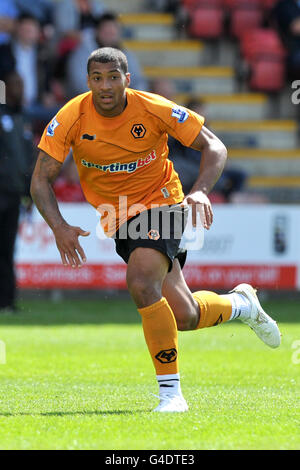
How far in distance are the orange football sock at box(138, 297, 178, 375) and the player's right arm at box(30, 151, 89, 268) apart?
0.53 metres

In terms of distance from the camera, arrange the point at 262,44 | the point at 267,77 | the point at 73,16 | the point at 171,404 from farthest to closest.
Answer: the point at 267,77 < the point at 262,44 < the point at 73,16 < the point at 171,404

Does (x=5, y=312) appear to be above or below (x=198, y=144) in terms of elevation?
below

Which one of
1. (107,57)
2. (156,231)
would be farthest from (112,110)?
(156,231)

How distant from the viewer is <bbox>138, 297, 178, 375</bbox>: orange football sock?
5715mm

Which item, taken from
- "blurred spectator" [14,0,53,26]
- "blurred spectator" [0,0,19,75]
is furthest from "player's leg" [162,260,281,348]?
"blurred spectator" [14,0,53,26]

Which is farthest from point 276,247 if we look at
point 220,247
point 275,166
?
point 275,166

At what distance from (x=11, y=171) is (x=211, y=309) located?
19.2 ft

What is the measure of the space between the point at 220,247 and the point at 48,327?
11.3ft

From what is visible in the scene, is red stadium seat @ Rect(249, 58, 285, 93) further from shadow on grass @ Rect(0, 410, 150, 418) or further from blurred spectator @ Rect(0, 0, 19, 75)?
shadow on grass @ Rect(0, 410, 150, 418)

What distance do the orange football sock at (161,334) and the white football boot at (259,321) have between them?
134cm

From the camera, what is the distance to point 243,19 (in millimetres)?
17812

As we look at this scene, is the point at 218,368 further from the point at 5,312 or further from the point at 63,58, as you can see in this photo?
the point at 63,58

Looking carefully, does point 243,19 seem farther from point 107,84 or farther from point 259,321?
point 107,84

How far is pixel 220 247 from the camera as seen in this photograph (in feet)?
43.7
